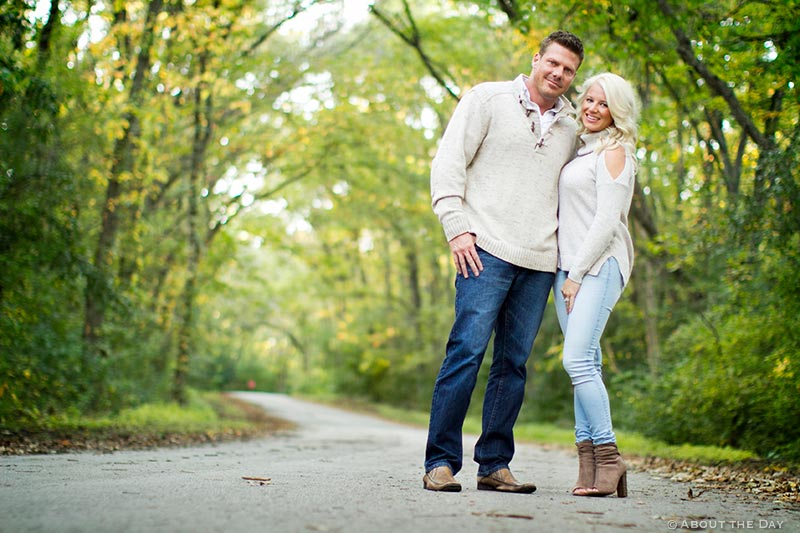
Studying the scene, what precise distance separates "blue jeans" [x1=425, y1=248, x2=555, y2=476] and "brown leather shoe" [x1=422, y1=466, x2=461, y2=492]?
5 cm

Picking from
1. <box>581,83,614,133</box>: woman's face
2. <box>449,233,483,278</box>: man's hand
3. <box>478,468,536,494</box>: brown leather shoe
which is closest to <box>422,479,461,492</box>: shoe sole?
<box>478,468,536,494</box>: brown leather shoe

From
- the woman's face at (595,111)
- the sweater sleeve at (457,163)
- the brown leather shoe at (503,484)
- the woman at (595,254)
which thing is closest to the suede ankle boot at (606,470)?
the woman at (595,254)

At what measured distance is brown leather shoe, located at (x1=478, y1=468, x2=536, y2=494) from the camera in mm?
4410

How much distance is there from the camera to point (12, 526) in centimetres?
273

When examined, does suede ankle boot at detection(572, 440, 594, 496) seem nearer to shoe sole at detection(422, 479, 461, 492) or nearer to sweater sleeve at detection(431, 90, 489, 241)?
shoe sole at detection(422, 479, 461, 492)

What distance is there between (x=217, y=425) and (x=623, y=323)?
8487 millimetres

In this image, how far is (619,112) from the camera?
4.53 m

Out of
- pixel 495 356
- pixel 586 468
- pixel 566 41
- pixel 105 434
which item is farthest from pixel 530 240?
pixel 105 434

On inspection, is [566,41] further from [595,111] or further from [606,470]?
[606,470]

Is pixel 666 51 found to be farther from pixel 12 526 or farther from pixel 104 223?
pixel 12 526

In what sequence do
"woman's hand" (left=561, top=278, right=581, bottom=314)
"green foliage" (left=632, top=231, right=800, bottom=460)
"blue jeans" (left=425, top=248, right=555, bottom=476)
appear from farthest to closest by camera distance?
"green foliage" (left=632, top=231, right=800, bottom=460), "woman's hand" (left=561, top=278, right=581, bottom=314), "blue jeans" (left=425, top=248, right=555, bottom=476)

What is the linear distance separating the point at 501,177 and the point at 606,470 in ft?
5.36

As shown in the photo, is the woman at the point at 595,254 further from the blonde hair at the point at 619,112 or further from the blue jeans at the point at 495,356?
the blue jeans at the point at 495,356

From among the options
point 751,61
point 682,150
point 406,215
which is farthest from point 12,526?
point 406,215
